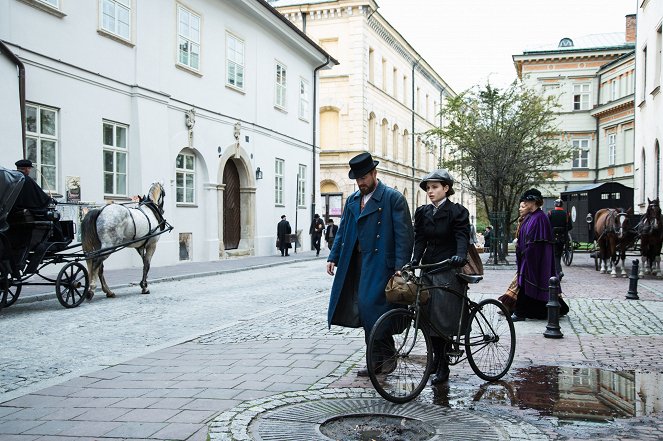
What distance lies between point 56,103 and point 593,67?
141ft

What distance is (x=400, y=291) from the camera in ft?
17.4

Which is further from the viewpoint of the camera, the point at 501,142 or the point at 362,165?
→ the point at 501,142

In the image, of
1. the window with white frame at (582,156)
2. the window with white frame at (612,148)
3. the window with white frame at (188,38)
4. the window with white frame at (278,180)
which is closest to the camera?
the window with white frame at (188,38)

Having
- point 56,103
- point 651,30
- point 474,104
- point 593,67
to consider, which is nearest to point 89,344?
point 56,103

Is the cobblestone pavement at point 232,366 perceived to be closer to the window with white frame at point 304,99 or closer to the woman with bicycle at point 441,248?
the woman with bicycle at point 441,248

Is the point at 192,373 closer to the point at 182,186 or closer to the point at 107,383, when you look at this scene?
the point at 107,383

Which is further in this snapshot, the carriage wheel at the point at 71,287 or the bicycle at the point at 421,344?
the carriage wheel at the point at 71,287

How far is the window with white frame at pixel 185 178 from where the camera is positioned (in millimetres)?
21078

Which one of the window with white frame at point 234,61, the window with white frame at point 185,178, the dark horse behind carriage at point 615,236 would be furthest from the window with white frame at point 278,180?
the dark horse behind carriage at point 615,236

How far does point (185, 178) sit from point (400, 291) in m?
17.1

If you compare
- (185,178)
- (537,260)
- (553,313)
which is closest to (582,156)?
(185,178)

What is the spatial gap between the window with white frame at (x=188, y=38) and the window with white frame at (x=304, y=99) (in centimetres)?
979

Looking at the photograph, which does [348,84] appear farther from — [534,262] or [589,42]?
[534,262]

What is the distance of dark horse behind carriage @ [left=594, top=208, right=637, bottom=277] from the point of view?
56.1ft
